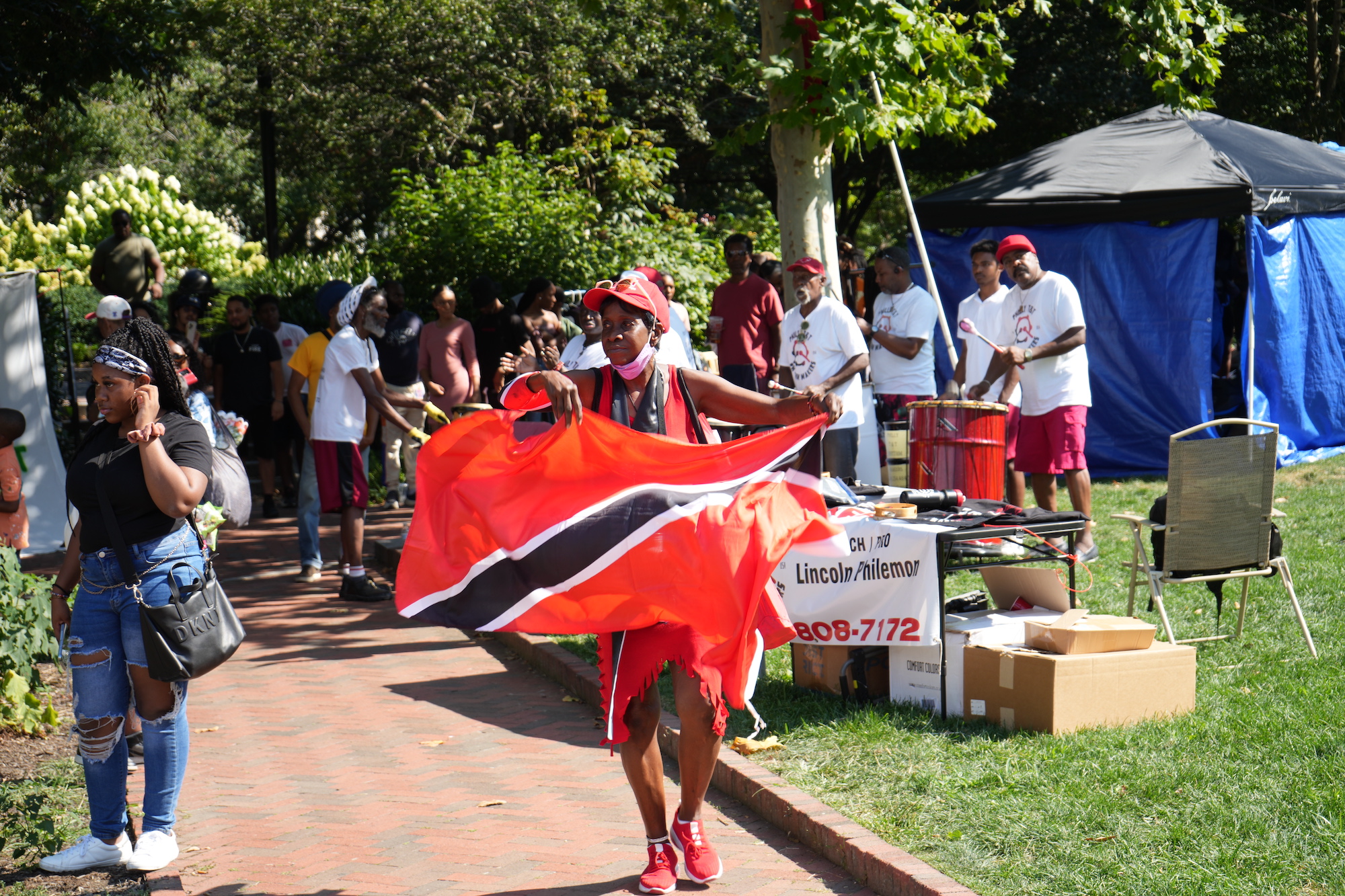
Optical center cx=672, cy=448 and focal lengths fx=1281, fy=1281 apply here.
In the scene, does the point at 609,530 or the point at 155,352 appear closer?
the point at 609,530

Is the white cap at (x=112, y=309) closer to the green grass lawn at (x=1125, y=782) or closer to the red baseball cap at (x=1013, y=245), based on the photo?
the green grass lawn at (x=1125, y=782)

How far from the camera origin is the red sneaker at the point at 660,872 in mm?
4504

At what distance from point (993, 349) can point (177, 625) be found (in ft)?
22.2

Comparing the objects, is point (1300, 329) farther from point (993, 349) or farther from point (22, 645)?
point (22, 645)

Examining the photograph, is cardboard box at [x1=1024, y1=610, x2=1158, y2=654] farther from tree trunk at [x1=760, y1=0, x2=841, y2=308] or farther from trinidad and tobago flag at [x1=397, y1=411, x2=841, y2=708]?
tree trunk at [x1=760, y1=0, x2=841, y2=308]

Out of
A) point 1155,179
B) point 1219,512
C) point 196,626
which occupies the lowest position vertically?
point 1219,512

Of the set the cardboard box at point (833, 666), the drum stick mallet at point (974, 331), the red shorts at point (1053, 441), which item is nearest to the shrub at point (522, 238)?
the drum stick mallet at point (974, 331)

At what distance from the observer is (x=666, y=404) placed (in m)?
4.75

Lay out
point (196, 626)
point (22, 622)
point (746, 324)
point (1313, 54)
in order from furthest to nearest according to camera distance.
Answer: point (1313, 54)
point (746, 324)
point (22, 622)
point (196, 626)

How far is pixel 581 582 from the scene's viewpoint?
14.6 ft

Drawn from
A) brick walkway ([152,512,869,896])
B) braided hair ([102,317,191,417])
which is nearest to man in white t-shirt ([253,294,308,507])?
brick walkway ([152,512,869,896])

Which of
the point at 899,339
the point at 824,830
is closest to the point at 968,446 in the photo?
the point at 899,339

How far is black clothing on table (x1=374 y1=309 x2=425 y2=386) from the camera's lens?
42.9 feet

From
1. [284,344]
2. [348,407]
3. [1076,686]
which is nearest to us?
[1076,686]
